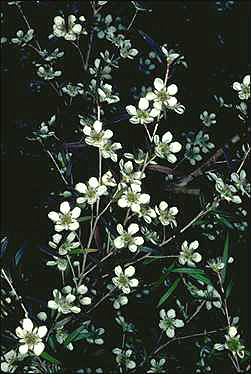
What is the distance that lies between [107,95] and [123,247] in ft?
1.17

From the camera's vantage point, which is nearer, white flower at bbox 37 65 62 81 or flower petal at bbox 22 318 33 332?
flower petal at bbox 22 318 33 332

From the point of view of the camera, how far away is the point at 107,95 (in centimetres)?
136

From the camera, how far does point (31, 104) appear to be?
1.94 metres

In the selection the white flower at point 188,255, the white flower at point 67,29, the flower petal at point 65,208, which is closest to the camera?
the flower petal at point 65,208

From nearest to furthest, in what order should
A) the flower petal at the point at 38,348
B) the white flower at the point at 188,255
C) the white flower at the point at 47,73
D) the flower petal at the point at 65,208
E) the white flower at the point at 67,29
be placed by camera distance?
the flower petal at the point at 38,348, the flower petal at the point at 65,208, the white flower at the point at 188,255, the white flower at the point at 67,29, the white flower at the point at 47,73

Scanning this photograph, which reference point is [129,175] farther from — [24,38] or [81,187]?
[24,38]

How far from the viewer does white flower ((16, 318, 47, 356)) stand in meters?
1.14

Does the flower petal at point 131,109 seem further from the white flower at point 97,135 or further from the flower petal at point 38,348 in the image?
the flower petal at point 38,348

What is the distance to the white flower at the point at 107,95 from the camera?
1.32 meters

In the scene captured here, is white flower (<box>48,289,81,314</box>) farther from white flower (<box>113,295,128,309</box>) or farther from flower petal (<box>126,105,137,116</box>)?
flower petal (<box>126,105,137,116</box>)

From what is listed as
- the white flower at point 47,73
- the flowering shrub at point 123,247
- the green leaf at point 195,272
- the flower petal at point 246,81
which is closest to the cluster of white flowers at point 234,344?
the flowering shrub at point 123,247

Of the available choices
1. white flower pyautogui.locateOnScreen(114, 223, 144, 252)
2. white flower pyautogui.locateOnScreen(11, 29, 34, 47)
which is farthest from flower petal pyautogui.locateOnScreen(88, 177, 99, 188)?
white flower pyautogui.locateOnScreen(11, 29, 34, 47)

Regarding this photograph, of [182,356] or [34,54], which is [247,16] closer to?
[34,54]

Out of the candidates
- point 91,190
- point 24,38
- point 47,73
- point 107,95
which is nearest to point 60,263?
point 91,190
